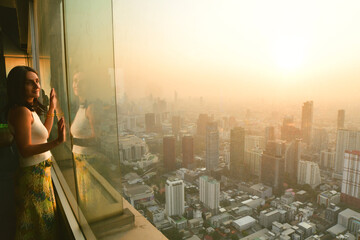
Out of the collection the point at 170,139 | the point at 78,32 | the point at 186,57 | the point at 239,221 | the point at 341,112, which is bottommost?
the point at 239,221

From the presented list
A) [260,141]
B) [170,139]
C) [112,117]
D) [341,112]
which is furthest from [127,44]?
[341,112]

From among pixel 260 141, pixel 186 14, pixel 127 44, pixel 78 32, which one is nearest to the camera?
pixel 260 141

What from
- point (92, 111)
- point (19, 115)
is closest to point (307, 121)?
point (92, 111)

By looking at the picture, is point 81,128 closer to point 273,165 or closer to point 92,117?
point 92,117

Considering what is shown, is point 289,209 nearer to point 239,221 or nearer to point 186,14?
point 239,221

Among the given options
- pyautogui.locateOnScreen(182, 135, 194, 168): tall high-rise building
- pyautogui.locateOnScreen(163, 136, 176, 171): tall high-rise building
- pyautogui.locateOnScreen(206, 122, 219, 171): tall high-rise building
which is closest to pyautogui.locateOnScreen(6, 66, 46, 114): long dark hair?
pyautogui.locateOnScreen(163, 136, 176, 171): tall high-rise building

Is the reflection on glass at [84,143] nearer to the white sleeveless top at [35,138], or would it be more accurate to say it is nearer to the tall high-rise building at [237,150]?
the white sleeveless top at [35,138]

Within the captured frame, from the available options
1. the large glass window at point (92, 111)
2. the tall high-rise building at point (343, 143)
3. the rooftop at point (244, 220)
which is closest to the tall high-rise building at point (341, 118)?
the tall high-rise building at point (343, 143)
